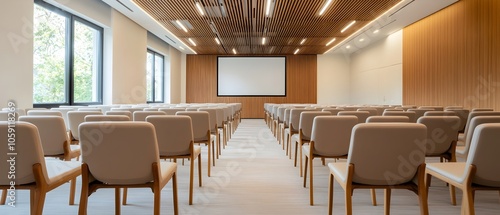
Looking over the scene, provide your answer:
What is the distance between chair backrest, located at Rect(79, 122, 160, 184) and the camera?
203cm

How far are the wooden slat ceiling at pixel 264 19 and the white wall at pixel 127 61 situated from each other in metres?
1.06

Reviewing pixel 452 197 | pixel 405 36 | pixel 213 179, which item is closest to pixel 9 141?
pixel 213 179

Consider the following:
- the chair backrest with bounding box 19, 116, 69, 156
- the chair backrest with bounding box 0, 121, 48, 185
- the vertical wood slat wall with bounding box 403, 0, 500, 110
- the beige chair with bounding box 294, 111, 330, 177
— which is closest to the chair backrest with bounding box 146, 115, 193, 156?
the chair backrest with bounding box 19, 116, 69, 156

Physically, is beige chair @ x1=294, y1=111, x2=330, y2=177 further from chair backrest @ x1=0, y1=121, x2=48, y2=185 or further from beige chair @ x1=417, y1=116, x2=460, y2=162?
chair backrest @ x1=0, y1=121, x2=48, y2=185

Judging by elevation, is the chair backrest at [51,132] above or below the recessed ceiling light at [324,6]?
below

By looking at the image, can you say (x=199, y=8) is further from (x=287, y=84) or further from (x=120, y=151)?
(x=287, y=84)

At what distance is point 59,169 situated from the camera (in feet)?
7.63

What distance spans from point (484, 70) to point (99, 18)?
30.3 ft

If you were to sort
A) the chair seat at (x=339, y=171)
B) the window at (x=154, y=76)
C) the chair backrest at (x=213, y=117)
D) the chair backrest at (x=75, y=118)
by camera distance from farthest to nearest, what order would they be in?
the window at (x=154, y=76) < the chair backrest at (x=213, y=117) < the chair backrest at (x=75, y=118) < the chair seat at (x=339, y=171)

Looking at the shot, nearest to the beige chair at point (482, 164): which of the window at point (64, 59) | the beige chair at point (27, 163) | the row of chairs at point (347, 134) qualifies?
the row of chairs at point (347, 134)

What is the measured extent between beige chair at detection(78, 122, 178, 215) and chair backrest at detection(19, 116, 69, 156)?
3.20ft

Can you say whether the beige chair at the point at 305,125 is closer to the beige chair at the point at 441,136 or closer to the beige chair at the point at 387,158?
the beige chair at the point at 441,136

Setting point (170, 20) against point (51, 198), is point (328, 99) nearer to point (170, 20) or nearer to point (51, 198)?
point (170, 20)

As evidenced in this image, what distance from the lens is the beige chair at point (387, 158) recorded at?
2049 millimetres
